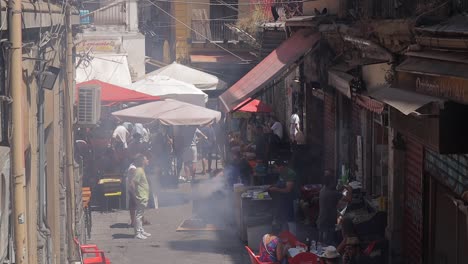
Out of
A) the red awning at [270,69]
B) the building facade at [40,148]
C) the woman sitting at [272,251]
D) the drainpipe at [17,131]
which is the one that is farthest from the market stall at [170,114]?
the drainpipe at [17,131]

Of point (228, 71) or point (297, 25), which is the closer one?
point (297, 25)

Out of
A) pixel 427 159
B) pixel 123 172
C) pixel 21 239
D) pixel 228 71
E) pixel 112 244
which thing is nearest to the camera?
pixel 21 239

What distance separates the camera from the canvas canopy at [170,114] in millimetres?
20422

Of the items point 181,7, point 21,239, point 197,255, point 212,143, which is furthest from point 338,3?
point 181,7

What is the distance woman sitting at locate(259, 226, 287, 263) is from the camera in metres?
12.4

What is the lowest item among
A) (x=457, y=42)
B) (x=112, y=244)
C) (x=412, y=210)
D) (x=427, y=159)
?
(x=112, y=244)

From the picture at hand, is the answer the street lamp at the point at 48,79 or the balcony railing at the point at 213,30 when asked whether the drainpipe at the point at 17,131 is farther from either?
the balcony railing at the point at 213,30

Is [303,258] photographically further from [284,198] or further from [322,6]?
[322,6]

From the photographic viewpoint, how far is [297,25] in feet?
61.5

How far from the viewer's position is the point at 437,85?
8266 millimetres

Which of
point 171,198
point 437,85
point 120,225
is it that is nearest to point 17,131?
point 437,85

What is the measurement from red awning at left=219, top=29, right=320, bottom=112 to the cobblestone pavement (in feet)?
8.08

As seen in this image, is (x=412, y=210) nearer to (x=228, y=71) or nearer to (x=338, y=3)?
(x=338, y=3)

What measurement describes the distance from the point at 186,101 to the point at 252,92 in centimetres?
732
